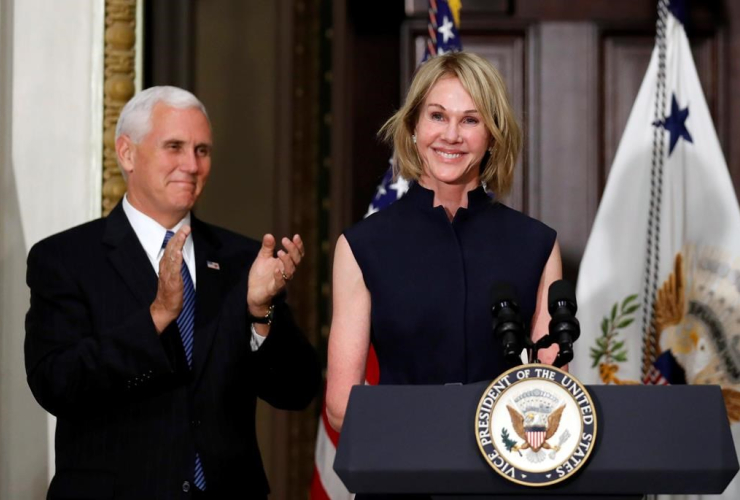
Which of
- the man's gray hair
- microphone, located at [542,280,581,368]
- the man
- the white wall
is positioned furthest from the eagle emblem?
the white wall

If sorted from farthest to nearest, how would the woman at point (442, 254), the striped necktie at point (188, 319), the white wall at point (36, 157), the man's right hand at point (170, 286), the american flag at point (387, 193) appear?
the american flag at point (387, 193), the white wall at point (36, 157), the striped necktie at point (188, 319), the man's right hand at point (170, 286), the woman at point (442, 254)

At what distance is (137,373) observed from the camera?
8.79ft

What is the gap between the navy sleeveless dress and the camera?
7.60 feet

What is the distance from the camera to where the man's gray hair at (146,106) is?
10.0ft

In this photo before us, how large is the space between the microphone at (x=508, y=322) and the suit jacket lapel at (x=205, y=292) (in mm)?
994

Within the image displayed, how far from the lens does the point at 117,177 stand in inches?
147

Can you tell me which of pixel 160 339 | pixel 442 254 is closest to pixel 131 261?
pixel 160 339

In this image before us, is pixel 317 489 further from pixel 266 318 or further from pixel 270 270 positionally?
pixel 270 270

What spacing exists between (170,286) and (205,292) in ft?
1.00

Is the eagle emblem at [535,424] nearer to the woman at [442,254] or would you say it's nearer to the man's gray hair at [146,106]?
the woman at [442,254]

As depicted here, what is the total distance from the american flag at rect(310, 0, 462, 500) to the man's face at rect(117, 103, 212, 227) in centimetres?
99

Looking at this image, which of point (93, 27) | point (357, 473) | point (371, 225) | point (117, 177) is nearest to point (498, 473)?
point (357, 473)

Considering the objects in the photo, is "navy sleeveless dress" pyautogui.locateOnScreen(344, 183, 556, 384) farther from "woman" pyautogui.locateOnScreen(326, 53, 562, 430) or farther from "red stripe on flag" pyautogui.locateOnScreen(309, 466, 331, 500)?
"red stripe on flag" pyautogui.locateOnScreen(309, 466, 331, 500)

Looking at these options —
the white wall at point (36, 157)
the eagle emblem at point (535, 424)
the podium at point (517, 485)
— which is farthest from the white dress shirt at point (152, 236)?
the eagle emblem at point (535, 424)
